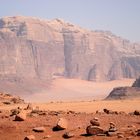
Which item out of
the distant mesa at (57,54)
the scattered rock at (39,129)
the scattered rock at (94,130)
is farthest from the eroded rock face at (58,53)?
the scattered rock at (94,130)

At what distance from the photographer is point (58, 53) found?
502ft

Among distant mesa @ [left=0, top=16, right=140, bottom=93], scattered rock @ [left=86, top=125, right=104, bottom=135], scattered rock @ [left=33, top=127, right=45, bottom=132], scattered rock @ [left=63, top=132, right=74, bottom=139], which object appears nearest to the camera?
scattered rock @ [left=86, top=125, right=104, bottom=135]

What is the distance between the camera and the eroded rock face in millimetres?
139500

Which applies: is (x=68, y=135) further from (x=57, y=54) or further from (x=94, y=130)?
(x=57, y=54)

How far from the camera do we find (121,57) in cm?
16250

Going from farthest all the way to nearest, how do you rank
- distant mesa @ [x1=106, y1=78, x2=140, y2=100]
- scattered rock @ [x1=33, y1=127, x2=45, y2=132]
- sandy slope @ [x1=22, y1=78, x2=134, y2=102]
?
sandy slope @ [x1=22, y1=78, x2=134, y2=102], distant mesa @ [x1=106, y1=78, x2=140, y2=100], scattered rock @ [x1=33, y1=127, x2=45, y2=132]

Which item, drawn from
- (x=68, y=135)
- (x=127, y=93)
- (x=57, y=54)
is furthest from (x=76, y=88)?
(x=68, y=135)

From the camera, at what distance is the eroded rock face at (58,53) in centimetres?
13950

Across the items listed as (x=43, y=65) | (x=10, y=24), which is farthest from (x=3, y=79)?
(x=10, y=24)

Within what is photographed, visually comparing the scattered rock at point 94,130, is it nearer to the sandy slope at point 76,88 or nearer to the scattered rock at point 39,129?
the scattered rock at point 39,129

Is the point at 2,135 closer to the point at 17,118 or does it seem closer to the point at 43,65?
the point at 17,118

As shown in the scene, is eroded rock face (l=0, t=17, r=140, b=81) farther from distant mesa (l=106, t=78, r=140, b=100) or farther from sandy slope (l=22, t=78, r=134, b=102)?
distant mesa (l=106, t=78, r=140, b=100)

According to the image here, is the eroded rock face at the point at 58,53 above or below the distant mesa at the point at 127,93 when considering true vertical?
above

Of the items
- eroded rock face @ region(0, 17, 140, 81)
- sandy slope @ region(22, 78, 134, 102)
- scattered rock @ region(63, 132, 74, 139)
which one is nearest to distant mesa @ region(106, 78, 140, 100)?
scattered rock @ region(63, 132, 74, 139)
